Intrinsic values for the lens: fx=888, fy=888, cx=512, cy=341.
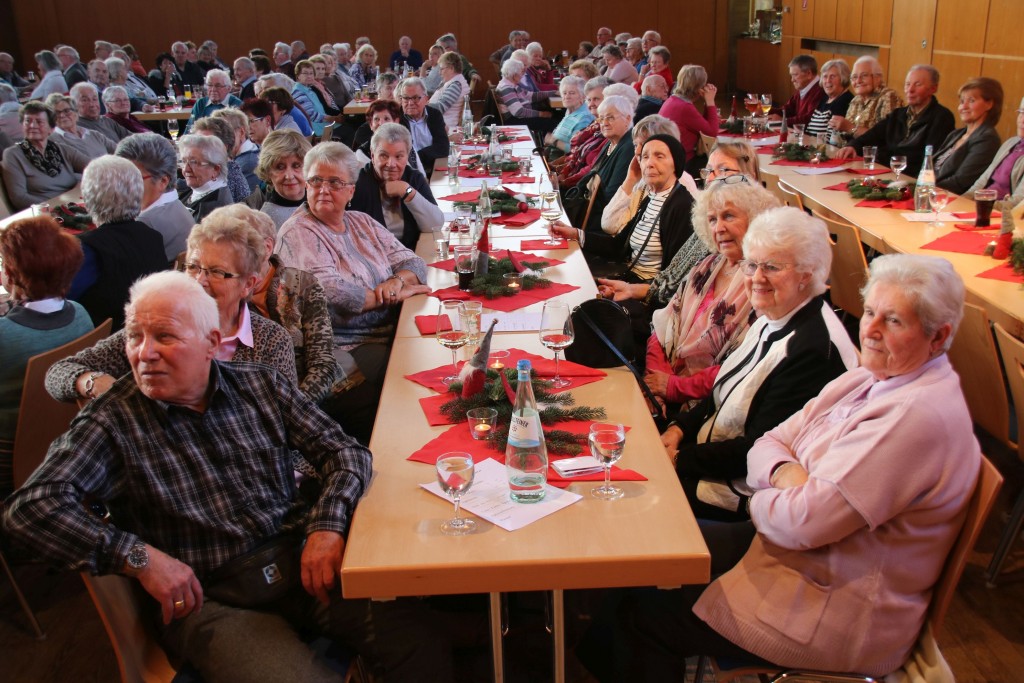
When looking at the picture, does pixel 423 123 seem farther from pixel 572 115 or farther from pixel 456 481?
pixel 456 481

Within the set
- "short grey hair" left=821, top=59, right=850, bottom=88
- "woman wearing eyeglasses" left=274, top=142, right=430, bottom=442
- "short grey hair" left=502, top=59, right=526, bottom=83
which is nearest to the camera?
"woman wearing eyeglasses" left=274, top=142, right=430, bottom=442

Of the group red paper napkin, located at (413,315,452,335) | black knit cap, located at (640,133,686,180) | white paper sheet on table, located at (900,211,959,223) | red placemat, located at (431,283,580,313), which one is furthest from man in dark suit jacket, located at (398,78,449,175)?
red paper napkin, located at (413,315,452,335)

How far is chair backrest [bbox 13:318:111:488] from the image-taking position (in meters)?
2.67

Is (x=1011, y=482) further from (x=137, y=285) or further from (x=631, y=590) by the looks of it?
(x=137, y=285)

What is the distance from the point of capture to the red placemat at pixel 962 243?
3969 mm

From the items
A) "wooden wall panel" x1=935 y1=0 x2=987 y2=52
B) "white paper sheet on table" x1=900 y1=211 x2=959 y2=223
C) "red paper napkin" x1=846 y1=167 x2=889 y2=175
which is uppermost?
"wooden wall panel" x1=935 y1=0 x2=987 y2=52

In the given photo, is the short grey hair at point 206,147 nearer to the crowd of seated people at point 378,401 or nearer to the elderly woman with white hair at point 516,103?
the crowd of seated people at point 378,401

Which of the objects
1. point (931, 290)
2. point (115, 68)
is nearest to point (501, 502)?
point (931, 290)

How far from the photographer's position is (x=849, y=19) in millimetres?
12156

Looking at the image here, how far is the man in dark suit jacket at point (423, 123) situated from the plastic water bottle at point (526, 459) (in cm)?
537

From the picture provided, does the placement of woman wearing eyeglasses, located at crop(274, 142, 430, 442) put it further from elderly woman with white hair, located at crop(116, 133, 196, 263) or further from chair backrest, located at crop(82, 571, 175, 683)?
chair backrest, located at crop(82, 571, 175, 683)

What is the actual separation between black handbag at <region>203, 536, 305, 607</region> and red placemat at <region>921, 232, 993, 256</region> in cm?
323

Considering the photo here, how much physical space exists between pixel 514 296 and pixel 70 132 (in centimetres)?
554

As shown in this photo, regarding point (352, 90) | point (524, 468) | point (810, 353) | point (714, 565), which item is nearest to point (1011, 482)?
point (810, 353)
